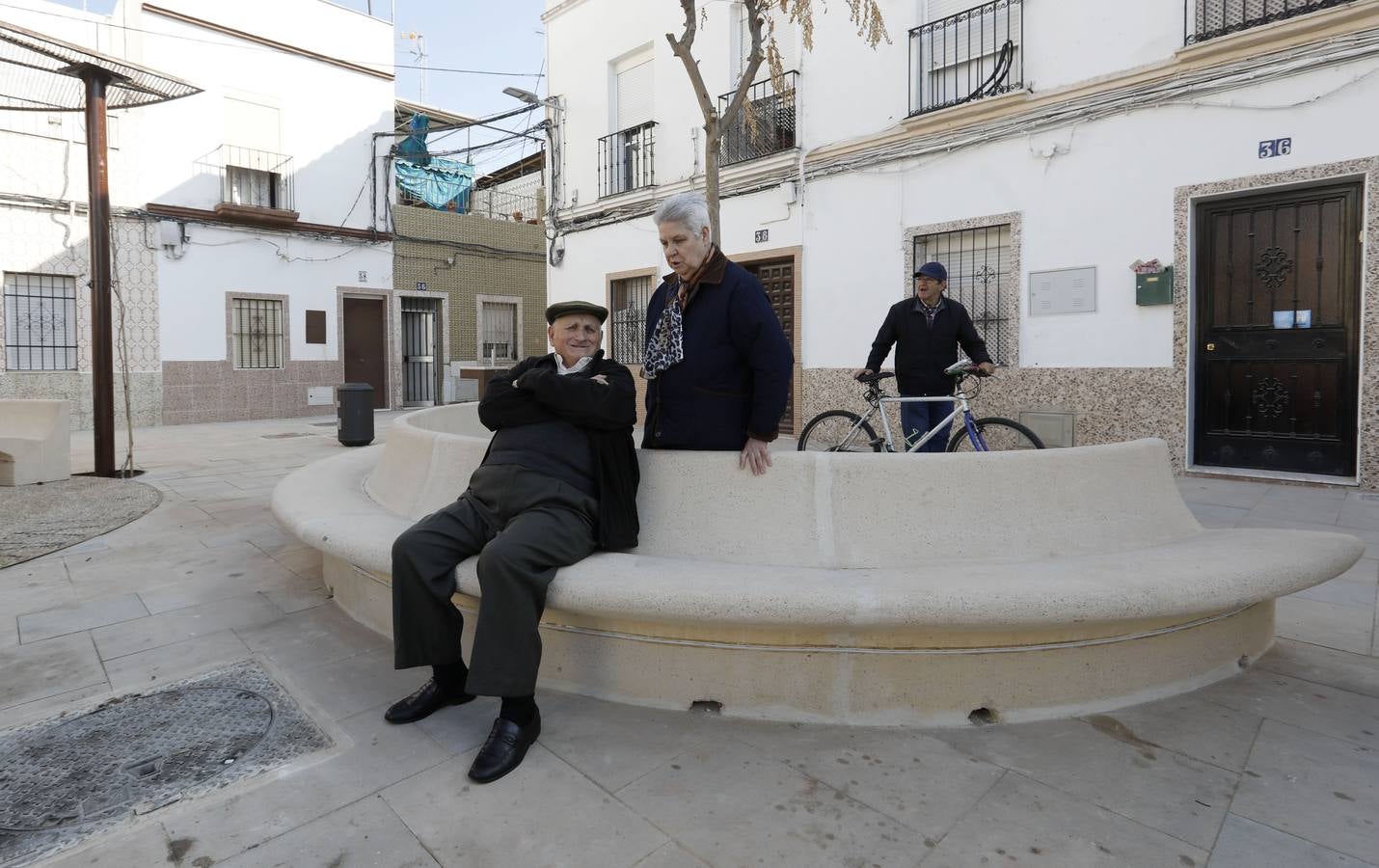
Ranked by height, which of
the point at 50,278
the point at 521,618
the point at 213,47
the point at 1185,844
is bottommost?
the point at 1185,844

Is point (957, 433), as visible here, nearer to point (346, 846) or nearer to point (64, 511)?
point (346, 846)

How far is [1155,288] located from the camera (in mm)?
7258

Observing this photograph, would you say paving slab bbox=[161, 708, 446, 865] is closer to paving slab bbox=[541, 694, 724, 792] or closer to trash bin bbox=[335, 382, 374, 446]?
paving slab bbox=[541, 694, 724, 792]

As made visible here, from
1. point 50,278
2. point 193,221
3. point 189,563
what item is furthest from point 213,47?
point 189,563

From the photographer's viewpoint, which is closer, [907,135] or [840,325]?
[907,135]

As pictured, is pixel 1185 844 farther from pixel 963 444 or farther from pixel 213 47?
pixel 213 47

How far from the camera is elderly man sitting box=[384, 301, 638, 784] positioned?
2205mm

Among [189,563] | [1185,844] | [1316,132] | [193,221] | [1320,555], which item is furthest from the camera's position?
[193,221]

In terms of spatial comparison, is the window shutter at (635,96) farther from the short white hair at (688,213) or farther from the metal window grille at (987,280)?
the short white hair at (688,213)

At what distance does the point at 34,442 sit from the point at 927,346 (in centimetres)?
723

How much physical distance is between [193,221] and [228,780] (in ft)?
47.5

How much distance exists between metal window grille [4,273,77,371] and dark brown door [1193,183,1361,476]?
50.8ft

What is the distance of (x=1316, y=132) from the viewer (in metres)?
6.44

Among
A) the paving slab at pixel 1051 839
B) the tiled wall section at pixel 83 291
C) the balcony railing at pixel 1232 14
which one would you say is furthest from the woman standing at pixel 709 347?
the tiled wall section at pixel 83 291
